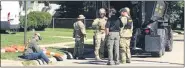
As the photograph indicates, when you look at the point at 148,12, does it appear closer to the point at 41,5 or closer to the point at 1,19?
the point at 1,19

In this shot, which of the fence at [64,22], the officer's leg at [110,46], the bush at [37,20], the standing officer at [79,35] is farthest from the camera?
the fence at [64,22]

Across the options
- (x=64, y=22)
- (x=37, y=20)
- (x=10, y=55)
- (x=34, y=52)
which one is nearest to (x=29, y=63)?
(x=34, y=52)

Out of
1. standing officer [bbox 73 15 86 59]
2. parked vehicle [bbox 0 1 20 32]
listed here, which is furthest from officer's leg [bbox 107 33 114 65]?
parked vehicle [bbox 0 1 20 32]

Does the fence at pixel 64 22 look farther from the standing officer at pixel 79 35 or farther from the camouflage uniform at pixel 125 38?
the camouflage uniform at pixel 125 38

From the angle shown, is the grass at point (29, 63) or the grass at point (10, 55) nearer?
the grass at point (29, 63)

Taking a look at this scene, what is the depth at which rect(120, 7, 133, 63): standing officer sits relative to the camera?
44.8 ft

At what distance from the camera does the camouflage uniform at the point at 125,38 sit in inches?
538

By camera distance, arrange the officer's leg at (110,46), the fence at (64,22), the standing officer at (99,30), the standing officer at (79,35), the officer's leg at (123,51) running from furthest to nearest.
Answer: the fence at (64,22) → the standing officer at (79,35) → the standing officer at (99,30) → the officer's leg at (123,51) → the officer's leg at (110,46)

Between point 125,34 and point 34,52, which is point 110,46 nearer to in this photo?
point 125,34

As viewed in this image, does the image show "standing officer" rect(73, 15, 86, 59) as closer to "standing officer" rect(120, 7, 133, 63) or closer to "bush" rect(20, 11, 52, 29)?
"standing officer" rect(120, 7, 133, 63)

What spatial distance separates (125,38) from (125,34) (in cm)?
12

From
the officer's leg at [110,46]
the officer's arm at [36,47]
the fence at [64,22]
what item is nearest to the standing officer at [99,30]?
the officer's leg at [110,46]

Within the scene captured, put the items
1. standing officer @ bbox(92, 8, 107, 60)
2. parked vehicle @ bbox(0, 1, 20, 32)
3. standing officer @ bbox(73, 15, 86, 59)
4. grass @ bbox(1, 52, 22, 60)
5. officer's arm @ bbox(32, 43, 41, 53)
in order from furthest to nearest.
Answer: parked vehicle @ bbox(0, 1, 20, 32)
standing officer @ bbox(73, 15, 86, 59)
standing officer @ bbox(92, 8, 107, 60)
grass @ bbox(1, 52, 22, 60)
officer's arm @ bbox(32, 43, 41, 53)

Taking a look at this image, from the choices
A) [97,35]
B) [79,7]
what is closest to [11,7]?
[97,35]
